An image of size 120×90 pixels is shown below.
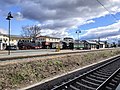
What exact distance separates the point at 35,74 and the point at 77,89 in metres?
6.31

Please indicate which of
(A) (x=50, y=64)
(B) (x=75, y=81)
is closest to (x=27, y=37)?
(A) (x=50, y=64)

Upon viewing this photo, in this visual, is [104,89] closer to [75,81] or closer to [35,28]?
[75,81]

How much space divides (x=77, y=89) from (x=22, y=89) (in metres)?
2.97

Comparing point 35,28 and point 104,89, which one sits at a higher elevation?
point 35,28

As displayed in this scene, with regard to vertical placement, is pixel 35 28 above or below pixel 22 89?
above

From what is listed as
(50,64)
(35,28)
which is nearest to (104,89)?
(50,64)

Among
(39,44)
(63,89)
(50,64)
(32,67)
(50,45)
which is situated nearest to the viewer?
(63,89)

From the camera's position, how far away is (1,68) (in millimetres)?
16594

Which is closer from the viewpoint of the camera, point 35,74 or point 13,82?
point 13,82

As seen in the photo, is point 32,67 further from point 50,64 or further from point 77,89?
point 77,89

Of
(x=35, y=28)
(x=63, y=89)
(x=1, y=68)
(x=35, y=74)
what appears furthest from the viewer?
(x=35, y=28)

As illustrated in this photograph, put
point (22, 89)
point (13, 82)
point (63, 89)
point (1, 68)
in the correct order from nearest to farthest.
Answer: point (63, 89), point (22, 89), point (13, 82), point (1, 68)

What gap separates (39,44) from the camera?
327 ft

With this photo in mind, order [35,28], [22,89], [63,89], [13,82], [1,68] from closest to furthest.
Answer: [63,89], [22,89], [13,82], [1,68], [35,28]
